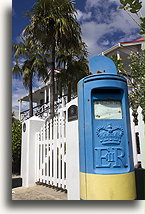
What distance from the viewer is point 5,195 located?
105 inches

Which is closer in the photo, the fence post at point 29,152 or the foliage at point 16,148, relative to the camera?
the fence post at point 29,152

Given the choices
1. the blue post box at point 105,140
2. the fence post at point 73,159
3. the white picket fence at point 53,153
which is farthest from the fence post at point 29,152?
the blue post box at point 105,140

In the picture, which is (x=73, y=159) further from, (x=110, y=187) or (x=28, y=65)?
(x=28, y=65)

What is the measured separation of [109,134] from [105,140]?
76mm

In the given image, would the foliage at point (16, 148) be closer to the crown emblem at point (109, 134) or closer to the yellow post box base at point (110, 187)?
the yellow post box base at point (110, 187)

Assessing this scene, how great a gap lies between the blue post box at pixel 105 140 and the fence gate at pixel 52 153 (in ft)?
5.42

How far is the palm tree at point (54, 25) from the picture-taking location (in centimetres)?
548

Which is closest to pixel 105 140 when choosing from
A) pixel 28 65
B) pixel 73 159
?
pixel 73 159

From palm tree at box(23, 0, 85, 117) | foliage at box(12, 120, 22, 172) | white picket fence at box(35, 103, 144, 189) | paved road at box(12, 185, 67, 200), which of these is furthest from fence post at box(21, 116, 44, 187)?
palm tree at box(23, 0, 85, 117)

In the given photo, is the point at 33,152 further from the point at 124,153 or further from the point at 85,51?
the point at 85,51

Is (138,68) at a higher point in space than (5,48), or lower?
lower

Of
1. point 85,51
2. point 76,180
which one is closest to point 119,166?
point 76,180

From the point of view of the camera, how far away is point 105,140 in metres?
1.96

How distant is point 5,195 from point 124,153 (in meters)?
1.82
